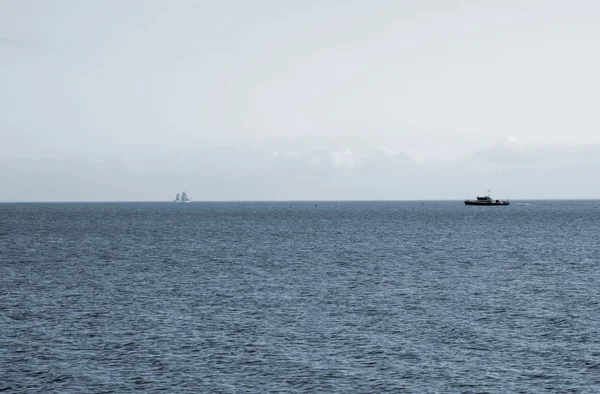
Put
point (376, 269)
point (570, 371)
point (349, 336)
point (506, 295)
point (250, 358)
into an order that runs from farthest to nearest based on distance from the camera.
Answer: point (376, 269) → point (506, 295) → point (349, 336) → point (250, 358) → point (570, 371)

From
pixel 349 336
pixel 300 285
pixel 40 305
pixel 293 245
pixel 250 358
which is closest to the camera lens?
pixel 250 358

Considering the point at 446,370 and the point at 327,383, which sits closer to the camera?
the point at 327,383

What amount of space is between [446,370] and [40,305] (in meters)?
36.7

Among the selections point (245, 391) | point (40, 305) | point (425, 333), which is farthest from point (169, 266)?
point (245, 391)

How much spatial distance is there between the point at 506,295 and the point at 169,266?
46.6 m

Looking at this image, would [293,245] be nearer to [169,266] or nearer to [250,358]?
[169,266]

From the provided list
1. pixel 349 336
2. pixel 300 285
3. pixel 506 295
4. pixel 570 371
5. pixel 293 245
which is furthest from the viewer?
pixel 293 245

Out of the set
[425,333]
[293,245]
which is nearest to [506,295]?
[425,333]

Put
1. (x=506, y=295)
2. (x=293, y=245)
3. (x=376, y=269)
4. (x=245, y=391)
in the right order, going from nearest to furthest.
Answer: (x=245, y=391) < (x=506, y=295) < (x=376, y=269) < (x=293, y=245)

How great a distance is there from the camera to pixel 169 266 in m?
88.2

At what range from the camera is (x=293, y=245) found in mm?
126500

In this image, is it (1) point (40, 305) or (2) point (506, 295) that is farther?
(2) point (506, 295)

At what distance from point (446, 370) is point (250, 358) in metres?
11.5

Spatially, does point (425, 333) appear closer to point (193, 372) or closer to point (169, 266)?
point (193, 372)
